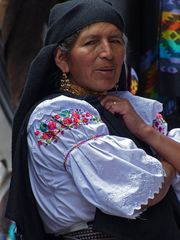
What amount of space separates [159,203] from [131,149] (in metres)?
0.20

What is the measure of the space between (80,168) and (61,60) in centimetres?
39

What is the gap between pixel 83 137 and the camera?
1.48 metres

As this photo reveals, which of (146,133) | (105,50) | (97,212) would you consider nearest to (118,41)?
(105,50)

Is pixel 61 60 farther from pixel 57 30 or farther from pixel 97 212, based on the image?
pixel 97 212

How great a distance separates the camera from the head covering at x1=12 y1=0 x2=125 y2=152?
159 centimetres

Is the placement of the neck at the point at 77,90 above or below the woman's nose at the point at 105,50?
below

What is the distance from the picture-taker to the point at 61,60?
167cm

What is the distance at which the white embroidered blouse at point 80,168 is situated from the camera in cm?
144

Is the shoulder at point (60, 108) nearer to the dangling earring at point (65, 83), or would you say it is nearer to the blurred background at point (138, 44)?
the dangling earring at point (65, 83)

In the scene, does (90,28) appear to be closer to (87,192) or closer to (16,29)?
(87,192)

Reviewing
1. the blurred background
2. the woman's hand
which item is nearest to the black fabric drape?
the woman's hand

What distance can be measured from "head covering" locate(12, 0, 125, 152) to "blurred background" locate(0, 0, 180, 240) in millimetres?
837

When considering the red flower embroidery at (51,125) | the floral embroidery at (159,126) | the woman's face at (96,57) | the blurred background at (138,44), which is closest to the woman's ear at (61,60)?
the woman's face at (96,57)

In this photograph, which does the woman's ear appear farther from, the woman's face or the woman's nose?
the woman's nose
